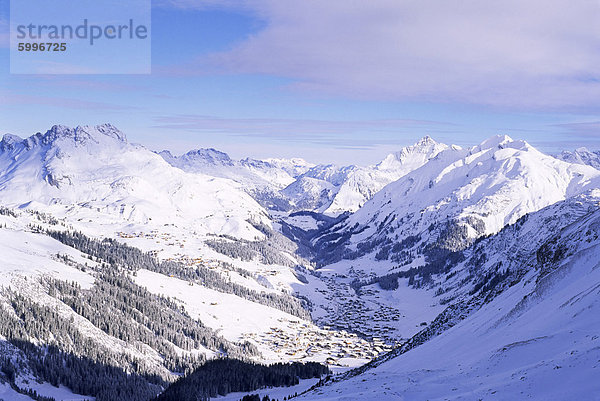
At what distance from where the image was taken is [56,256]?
16775 cm

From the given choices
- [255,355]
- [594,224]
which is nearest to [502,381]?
[594,224]

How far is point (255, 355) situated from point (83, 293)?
6282 centimetres

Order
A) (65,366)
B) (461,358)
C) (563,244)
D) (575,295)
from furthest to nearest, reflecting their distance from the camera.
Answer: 1. (65,366)
2. (563,244)
3. (461,358)
4. (575,295)

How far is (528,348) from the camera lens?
115 feet

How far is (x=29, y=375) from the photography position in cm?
9512

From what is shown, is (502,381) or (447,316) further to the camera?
(447,316)

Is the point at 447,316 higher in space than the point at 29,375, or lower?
higher

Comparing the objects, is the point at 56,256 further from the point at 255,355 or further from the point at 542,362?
the point at 542,362

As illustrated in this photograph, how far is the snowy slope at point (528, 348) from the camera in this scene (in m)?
27.3

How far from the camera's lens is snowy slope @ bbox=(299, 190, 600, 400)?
27297 millimetres

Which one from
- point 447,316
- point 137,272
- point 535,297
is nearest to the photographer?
point 535,297

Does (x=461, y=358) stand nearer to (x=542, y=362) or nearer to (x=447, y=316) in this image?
(x=542, y=362)

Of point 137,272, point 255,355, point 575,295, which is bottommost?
point 255,355

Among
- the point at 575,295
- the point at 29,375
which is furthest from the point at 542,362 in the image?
the point at 29,375
